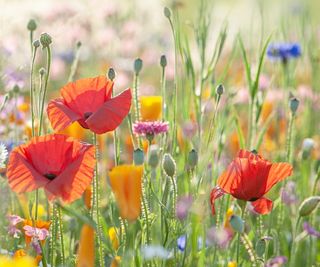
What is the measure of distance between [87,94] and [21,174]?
195 mm

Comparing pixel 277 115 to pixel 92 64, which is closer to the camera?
pixel 277 115

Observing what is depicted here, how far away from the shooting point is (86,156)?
1188mm

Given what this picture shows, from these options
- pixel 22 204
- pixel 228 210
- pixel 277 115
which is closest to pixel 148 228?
pixel 228 210

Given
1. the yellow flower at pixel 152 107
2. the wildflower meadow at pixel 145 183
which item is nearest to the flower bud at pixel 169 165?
the wildflower meadow at pixel 145 183

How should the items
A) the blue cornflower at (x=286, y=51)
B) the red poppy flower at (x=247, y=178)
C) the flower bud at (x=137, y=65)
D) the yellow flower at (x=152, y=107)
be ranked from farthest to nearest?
the blue cornflower at (x=286, y=51) → the yellow flower at (x=152, y=107) → the flower bud at (x=137, y=65) → the red poppy flower at (x=247, y=178)

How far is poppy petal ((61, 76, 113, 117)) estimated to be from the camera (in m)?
1.31

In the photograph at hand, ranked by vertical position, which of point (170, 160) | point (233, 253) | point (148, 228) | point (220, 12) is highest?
point (220, 12)

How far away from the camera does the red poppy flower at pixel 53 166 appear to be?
3.80 ft

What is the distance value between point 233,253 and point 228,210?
103 millimetres

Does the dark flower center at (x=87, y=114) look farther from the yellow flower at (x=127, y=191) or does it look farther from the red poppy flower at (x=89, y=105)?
the yellow flower at (x=127, y=191)

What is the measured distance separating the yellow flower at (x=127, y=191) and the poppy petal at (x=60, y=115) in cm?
24

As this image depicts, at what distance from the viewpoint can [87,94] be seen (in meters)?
1.32

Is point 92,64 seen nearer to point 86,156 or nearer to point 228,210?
point 228,210

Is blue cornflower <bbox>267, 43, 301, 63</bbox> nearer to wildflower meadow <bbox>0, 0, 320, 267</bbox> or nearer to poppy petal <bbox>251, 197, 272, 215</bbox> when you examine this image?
wildflower meadow <bbox>0, 0, 320, 267</bbox>
